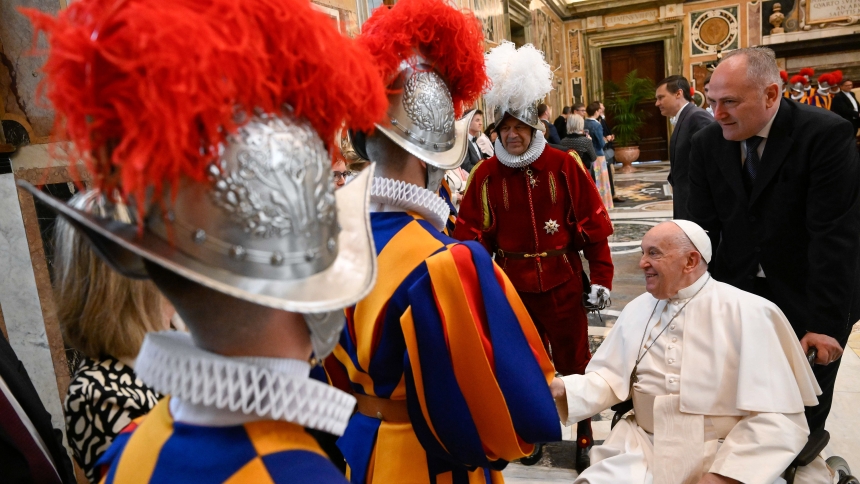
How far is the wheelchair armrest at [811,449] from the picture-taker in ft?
6.72

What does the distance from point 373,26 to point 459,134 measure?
43cm

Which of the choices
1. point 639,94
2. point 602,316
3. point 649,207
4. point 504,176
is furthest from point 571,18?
point 504,176

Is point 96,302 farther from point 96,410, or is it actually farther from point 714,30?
point 714,30

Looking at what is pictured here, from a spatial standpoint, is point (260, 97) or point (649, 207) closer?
point (260, 97)

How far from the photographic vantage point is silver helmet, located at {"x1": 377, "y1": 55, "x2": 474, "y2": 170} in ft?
5.48

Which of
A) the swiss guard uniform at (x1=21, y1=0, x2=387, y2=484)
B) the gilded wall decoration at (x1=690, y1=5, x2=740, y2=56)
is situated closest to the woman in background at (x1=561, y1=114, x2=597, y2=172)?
the swiss guard uniform at (x1=21, y1=0, x2=387, y2=484)

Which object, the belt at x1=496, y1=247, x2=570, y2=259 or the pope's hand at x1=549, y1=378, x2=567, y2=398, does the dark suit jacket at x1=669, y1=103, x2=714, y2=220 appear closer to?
the belt at x1=496, y1=247, x2=570, y2=259

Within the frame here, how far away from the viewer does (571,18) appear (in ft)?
61.4

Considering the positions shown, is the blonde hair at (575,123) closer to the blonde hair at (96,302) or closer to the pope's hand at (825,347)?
the pope's hand at (825,347)

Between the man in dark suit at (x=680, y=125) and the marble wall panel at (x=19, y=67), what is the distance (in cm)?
361

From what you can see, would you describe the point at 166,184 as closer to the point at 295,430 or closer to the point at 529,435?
the point at 295,430

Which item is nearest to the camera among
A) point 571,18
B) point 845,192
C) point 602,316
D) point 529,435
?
point 529,435

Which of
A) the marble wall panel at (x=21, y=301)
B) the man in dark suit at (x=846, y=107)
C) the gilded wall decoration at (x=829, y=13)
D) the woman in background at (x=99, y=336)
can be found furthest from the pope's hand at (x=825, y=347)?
the gilded wall decoration at (x=829, y=13)

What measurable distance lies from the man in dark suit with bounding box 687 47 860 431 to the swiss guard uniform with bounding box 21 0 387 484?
2.21 meters
